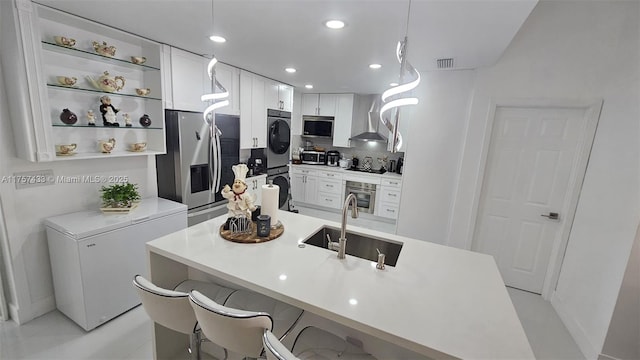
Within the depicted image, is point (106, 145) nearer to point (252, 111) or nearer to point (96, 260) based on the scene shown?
point (96, 260)

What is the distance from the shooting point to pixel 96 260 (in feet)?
6.81

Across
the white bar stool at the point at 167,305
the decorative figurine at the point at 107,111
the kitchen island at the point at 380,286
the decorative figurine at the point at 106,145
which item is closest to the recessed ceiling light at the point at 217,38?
the decorative figurine at the point at 107,111

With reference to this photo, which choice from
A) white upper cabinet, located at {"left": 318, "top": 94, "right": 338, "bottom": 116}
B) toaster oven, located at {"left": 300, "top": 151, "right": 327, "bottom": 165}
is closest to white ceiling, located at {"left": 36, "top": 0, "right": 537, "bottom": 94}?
white upper cabinet, located at {"left": 318, "top": 94, "right": 338, "bottom": 116}

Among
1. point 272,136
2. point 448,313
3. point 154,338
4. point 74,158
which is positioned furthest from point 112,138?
point 448,313

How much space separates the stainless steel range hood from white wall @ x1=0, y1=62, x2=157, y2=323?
13.6 ft

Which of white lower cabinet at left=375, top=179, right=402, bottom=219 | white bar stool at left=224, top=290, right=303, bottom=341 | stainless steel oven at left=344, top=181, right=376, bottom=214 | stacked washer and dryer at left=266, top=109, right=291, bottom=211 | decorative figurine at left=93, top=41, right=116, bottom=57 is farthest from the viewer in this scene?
stainless steel oven at left=344, top=181, right=376, bottom=214

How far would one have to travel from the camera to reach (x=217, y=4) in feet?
5.78

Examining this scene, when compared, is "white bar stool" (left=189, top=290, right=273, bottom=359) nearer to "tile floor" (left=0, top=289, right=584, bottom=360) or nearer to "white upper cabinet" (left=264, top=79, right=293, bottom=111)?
"tile floor" (left=0, top=289, right=584, bottom=360)

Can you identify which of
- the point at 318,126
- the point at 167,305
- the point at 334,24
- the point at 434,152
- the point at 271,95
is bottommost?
the point at 167,305

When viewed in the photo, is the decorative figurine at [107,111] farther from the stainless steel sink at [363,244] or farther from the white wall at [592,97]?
the white wall at [592,97]

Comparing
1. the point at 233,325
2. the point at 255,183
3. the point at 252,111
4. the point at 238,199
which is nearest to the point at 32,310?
the point at 238,199

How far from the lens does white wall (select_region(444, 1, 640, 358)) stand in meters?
2.04

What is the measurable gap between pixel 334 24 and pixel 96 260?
Answer: 8.28 ft

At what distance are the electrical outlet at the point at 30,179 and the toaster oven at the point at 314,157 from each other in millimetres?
4091
